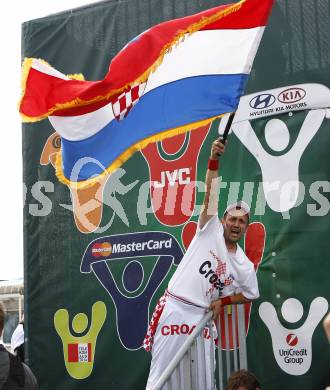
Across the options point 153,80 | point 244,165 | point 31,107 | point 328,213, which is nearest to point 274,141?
point 244,165

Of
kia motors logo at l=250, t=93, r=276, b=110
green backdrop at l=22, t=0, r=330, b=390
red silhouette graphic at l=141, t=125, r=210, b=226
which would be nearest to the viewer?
green backdrop at l=22, t=0, r=330, b=390

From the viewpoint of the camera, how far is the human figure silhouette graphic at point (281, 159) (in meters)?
5.93

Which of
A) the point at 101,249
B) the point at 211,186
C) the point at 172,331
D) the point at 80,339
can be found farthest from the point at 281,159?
the point at 80,339

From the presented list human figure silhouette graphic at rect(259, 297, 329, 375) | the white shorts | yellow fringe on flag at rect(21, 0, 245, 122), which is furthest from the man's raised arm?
human figure silhouette graphic at rect(259, 297, 329, 375)

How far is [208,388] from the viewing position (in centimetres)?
519

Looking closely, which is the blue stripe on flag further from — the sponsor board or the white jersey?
the sponsor board

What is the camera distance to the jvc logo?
6.53 metres

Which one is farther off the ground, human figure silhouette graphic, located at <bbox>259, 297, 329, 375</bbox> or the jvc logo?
the jvc logo

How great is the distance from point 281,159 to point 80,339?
8.40 feet

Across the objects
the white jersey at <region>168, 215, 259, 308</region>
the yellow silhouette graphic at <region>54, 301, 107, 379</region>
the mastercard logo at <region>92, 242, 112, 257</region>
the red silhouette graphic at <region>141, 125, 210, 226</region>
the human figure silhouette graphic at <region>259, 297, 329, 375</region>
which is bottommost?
the yellow silhouette graphic at <region>54, 301, 107, 379</region>

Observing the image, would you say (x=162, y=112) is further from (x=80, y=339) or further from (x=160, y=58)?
(x=80, y=339)

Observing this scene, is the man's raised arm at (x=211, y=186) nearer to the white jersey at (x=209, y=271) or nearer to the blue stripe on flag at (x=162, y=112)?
the white jersey at (x=209, y=271)

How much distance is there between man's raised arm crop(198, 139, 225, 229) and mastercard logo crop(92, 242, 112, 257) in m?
1.73

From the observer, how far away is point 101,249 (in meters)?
6.91
